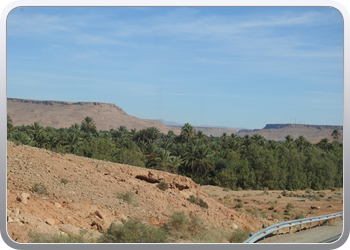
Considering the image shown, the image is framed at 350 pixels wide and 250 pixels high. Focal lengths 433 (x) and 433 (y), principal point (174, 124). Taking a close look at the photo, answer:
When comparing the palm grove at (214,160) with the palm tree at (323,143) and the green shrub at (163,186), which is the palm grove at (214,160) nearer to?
the palm tree at (323,143)

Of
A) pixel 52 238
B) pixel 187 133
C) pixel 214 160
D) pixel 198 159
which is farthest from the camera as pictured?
pixel 187 133

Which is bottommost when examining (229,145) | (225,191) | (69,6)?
(225,191)

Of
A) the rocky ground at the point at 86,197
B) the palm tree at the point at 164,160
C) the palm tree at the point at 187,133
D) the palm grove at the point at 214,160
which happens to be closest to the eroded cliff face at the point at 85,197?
the rocky ground at the point at 86,197

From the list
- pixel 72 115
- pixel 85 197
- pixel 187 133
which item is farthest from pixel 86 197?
pixel 72 115

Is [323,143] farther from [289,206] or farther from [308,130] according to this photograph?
[289,206]

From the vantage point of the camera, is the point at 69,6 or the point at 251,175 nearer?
the point at 69,6

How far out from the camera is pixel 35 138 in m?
41.8

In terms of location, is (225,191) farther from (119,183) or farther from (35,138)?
(119,183)

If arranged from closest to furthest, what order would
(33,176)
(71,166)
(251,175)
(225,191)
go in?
(33,176) → (71,166) → (225,191) → (251,175)

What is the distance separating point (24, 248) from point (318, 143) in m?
54.5

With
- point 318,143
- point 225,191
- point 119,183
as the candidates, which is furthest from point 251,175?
point 119,183

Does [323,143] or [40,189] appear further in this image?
[323,143]

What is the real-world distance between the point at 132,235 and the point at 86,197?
3987 mm

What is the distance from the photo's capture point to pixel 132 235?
891 cm
